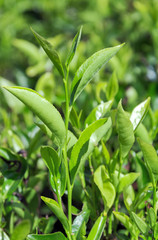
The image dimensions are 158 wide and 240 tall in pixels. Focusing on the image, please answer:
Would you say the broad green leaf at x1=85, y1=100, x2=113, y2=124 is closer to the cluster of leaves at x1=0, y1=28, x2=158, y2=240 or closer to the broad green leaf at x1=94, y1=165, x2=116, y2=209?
the cluster of leaves at x1=0, y1=28, x2=158, y2=240

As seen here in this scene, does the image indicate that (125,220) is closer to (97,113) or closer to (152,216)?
(152,216)

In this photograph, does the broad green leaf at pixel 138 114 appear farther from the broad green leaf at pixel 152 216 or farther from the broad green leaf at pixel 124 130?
the broad green leaf at pixel 152 216

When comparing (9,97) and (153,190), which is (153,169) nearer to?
(153,190)

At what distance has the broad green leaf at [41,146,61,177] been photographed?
2.54 ft

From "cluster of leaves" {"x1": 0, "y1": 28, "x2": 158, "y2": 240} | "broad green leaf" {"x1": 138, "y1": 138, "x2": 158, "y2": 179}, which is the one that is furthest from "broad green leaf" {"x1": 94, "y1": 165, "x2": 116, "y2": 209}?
"broad green leaf" {"x1": 138, "y1": 138, "x2": 158, "y2": 179}

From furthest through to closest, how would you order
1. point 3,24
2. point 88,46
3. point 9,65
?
point 9,65 < point 3,24 < point 88,46

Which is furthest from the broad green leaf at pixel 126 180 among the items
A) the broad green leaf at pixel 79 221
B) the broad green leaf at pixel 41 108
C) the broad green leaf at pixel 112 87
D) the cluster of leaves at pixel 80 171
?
the broad green leaf at pixel 112 87

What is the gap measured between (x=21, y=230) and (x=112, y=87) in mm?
555

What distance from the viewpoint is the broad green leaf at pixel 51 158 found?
774 millimetres

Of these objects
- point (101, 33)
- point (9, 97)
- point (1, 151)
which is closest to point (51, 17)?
point (101, 33)

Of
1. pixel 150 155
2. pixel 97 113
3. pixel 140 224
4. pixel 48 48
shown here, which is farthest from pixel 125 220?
pixel 48 48

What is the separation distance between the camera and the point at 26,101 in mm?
701

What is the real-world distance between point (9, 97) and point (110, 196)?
0.73 meters

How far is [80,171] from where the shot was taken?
0.93 m
